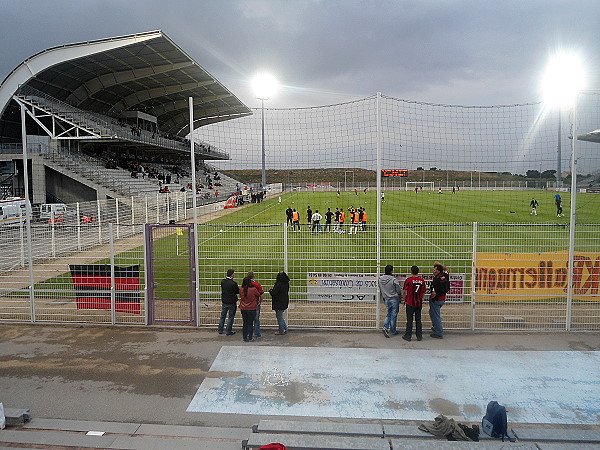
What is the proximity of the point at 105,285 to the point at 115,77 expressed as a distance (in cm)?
3294

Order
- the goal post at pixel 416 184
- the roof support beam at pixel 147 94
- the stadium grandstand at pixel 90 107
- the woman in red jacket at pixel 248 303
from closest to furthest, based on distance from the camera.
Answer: the woman in red jacket at pixel 248 303
the goal post at pixel 416 184
the stadium grandstand at pixel 90 107
the roof support beam at pixel 147 94

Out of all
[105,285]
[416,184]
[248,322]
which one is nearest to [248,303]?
[248,322]

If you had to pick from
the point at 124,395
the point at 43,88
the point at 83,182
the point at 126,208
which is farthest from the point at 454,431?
the point at 43,88

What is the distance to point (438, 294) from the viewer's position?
9.19m

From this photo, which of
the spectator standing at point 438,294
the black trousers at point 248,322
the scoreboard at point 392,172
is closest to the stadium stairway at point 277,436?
the black trousers at point 248,322

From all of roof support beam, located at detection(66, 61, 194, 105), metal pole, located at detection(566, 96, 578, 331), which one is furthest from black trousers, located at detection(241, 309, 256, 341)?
roof support beam, located at detection(66, 61, 194, 105)

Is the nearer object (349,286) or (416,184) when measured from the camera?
(349,286)

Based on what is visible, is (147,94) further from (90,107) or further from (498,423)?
(498,423)

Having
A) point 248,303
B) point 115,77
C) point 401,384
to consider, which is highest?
point 115,77

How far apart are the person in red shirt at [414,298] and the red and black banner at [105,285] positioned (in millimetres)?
5948

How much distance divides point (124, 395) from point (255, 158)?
5.76 meters

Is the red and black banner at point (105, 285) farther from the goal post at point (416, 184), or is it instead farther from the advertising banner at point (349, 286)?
the goal post at point (416, 184)

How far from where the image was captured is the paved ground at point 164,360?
6.53 m

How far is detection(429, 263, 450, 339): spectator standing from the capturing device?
9.15m
